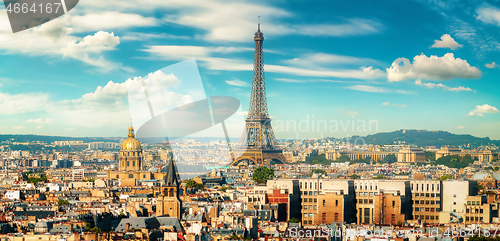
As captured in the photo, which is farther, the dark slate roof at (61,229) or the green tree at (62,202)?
the green tree at (62,202)

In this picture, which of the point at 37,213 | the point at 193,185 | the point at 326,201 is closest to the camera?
the point at 326,201

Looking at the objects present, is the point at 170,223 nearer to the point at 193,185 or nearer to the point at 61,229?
the point at 61,229

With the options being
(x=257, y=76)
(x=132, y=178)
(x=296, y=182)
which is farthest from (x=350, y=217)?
(x=257, y=76)

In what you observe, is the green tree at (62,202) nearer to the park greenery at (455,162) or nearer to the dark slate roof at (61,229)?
the dark slate roof at (61,229)

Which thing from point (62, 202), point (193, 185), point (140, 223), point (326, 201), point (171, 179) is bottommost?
point (62, 202)

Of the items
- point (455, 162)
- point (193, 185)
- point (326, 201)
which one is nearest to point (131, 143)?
point (193, 185)

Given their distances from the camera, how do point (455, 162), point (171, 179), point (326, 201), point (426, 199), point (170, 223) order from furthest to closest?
1. point (455, 162)
2. point (171, 179)
3. point (426, 199)
4. point (326, 201)
5. point (170, 223)

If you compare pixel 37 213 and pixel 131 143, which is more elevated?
pixel 131 143

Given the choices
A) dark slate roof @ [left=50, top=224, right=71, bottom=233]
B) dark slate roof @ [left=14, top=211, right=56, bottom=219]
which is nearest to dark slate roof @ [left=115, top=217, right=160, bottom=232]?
dark slate roof @ [left=50, top=224, right=71, bottom=233]

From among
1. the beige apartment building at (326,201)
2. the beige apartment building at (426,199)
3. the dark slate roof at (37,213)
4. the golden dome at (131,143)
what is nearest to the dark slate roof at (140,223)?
the dark slate roof at (37,213)

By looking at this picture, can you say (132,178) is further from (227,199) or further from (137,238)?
(137,238)
